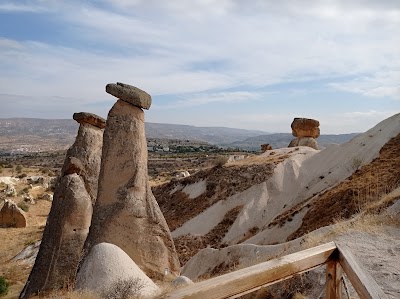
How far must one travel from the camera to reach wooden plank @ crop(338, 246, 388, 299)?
2355mm

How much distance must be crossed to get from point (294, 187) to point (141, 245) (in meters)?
12.0

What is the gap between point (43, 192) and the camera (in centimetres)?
2773

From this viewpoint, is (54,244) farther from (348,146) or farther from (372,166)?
(348,146)

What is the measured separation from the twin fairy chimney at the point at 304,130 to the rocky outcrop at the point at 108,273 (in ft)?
70.8

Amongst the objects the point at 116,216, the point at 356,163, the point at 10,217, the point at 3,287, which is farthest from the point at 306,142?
the point at 116,216

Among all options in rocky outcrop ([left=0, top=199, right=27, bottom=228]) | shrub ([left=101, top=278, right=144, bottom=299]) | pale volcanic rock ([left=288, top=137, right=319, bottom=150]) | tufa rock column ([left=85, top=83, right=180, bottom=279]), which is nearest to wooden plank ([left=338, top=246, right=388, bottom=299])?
shrub ([left=101, top=278, right=144, bottom=299])

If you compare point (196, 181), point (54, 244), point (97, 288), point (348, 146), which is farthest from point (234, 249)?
point (196, 181)

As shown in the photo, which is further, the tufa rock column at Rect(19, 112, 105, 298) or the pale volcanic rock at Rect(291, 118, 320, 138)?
the pale volcanic rock at Rect(291, 118, 320, 138)

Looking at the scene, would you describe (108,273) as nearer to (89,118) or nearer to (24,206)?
(89,118)

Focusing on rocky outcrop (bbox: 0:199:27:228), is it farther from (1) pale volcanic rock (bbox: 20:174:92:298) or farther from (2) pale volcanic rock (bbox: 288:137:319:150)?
(2) pale volcanic rock (bbox: 288:137:319:150)

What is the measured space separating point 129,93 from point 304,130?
67.4 ft

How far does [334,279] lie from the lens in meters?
2.81

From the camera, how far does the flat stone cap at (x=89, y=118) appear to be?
917 centimetres

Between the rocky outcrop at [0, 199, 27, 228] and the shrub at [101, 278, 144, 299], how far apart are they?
15928 millimetres
